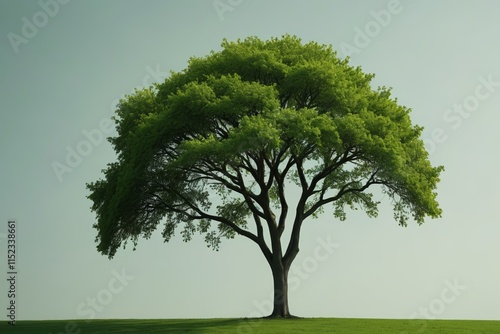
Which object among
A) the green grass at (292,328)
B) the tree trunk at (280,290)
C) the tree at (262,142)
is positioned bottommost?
the green grass at (292,328)

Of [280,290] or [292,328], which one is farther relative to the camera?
[280,290]

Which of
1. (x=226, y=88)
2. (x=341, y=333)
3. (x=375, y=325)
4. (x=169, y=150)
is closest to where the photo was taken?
(x=341, y=333)

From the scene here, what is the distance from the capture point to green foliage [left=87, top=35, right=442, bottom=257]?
32219mm

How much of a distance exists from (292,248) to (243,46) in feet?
42.0

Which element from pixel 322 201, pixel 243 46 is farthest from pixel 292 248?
pixel 243 46

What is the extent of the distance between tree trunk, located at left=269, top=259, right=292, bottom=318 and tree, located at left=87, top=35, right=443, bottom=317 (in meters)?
0.06

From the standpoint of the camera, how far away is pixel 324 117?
32.2 meters

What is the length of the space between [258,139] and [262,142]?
0.49 meters

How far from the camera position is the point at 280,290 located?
3556 centimetres

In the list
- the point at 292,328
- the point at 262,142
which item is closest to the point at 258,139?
the point at 262,142

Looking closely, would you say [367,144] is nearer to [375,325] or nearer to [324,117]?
[324,117]

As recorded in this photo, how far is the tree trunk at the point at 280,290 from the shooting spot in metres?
35.2

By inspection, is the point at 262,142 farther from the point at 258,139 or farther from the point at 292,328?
the point at 292,328

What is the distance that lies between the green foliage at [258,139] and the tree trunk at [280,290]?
215cm
